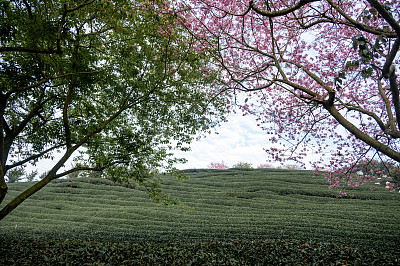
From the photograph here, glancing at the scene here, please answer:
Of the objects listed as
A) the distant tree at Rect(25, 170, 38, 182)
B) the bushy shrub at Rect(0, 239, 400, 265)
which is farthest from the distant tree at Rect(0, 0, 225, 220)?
the distant tree at Rect(25, 170, 38, 182)

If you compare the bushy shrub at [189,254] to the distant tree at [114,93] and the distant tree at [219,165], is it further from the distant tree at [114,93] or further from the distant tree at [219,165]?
the distant tree at [219,165]

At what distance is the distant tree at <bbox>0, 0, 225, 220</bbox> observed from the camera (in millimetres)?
7586

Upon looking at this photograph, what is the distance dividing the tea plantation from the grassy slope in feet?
0.20

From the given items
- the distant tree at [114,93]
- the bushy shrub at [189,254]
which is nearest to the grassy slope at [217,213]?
the bushy shrub at [189,254]

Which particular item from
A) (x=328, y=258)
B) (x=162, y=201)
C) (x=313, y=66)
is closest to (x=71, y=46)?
(x=162, y=201)

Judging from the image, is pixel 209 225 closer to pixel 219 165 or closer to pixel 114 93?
pixel 114 93

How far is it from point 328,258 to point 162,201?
18.4 ft

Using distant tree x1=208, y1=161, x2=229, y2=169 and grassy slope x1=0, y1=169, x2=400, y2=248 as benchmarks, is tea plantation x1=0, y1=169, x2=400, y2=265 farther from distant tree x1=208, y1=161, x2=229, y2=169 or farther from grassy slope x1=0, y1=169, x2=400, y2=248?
distant tree x1=208, y1=161, x2=229, y2=169

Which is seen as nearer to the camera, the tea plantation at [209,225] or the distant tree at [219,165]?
the tea plantation at [209,225]

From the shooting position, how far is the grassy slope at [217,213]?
10844 mm

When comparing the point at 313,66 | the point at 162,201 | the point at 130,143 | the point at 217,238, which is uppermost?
the point at 313,66

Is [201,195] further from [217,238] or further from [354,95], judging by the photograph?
[354,95]

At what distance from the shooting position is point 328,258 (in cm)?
723

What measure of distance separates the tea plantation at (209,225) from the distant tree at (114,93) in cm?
235
